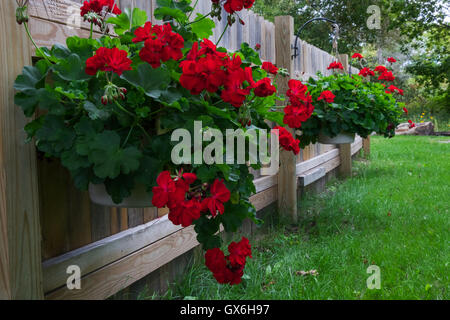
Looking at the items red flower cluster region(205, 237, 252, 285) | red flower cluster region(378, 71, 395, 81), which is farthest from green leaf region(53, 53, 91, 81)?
red flower cluster region(378, 71, 395, 81)

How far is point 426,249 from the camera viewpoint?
8.52ft

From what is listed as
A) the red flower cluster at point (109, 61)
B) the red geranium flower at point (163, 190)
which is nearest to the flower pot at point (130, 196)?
the red geranium flower at point (163, 190)

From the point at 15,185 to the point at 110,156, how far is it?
0.36m

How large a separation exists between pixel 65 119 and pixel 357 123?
2463 millimetres

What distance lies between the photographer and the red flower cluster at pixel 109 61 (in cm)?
103

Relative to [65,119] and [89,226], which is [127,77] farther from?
[89,226]

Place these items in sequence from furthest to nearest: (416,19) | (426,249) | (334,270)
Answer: (416,19), (426,249), (334,270)

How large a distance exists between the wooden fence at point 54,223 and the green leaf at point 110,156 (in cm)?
33

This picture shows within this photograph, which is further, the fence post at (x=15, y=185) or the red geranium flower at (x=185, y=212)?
the fence post at (x=15, y=185)

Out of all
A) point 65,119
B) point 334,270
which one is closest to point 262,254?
point 334,270

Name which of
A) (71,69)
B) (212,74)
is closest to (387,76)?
(212,74)

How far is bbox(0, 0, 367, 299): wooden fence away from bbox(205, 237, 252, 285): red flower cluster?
0.54 meters

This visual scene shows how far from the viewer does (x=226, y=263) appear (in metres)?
1.25

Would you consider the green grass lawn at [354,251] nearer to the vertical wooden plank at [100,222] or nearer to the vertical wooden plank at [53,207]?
the vertical wooden plank at [100,222]
